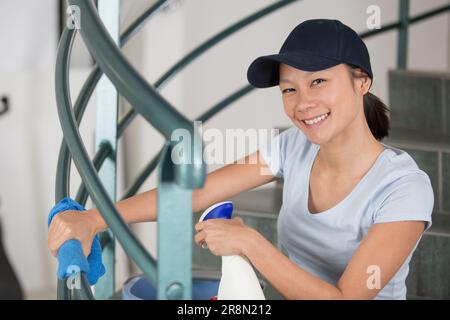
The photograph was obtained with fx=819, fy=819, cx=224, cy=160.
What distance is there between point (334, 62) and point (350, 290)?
480 millimetres

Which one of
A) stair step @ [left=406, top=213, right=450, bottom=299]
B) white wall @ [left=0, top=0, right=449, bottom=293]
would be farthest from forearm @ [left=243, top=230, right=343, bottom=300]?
white wall @ [left=0, top=0, right=449, bottom=293]

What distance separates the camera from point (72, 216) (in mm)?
1718

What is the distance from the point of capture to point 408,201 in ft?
5.65

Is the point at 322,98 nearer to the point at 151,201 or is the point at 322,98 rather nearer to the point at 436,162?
the point at 151,201

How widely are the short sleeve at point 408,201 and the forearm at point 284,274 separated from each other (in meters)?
0.23

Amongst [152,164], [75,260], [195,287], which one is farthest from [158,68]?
[75,260]

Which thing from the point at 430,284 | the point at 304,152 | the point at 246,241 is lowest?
the point at 430,284

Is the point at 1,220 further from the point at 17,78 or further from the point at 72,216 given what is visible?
the point at 72,216

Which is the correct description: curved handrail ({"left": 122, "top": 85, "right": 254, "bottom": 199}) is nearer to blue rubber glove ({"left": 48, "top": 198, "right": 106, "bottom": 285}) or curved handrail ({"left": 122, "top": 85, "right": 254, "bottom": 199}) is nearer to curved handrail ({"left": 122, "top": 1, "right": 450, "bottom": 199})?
curved handrail ({"left": 122, "top": 1, "right": 450, "bottom": 199})

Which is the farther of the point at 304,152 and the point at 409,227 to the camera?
the point at 304,152

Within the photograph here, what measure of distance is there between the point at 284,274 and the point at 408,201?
33cm

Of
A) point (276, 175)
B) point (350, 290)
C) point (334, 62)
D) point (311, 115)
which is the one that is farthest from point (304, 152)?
point (350, 290)

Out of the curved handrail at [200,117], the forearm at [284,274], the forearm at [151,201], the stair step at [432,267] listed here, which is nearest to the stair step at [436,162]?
the stair step at [432,267]

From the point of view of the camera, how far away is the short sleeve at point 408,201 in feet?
5.59
